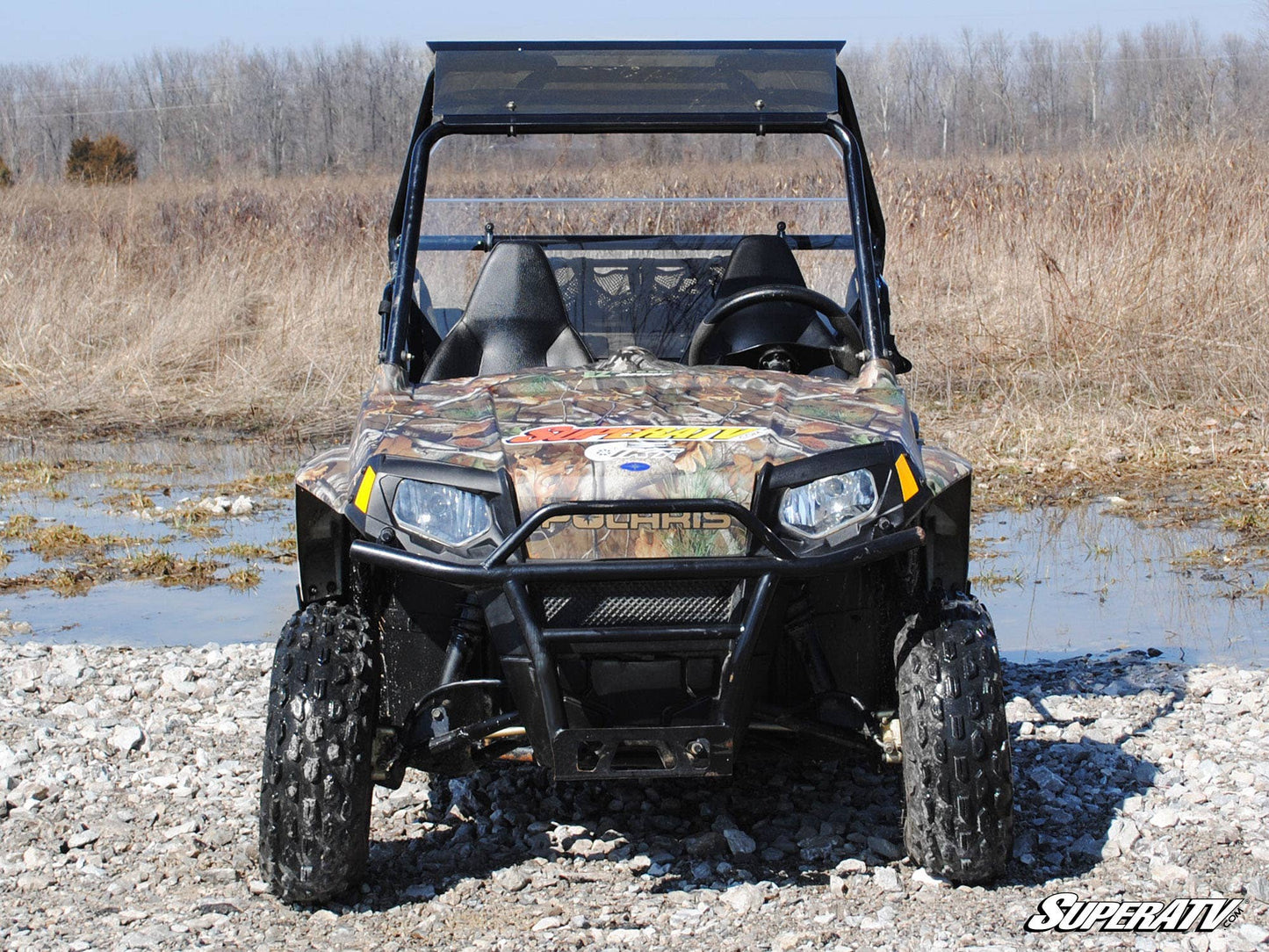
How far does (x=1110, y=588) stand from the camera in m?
5.50

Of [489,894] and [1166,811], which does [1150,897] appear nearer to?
[1166,811]

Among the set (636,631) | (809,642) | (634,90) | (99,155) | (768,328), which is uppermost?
(99,155)

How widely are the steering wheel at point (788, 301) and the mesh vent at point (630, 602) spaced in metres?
1.21

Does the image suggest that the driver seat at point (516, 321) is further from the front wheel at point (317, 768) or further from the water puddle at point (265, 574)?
the water puddle at point (265, 574)

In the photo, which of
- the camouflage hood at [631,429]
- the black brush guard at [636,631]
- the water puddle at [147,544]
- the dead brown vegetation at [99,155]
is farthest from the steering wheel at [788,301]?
the dead brown vegetation at [99,155]

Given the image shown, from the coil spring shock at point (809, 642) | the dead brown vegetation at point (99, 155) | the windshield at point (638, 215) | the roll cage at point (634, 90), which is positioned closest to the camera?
the coil spring shock at point (809, 642)

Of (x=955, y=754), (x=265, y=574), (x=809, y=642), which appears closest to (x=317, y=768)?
(x=809, y=642)

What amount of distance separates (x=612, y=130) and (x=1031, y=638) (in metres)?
2.21

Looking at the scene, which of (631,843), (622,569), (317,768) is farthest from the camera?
(631,843)

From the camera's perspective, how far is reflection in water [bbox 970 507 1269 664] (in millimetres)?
4859

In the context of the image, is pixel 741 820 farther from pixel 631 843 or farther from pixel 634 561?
pixel 634 561

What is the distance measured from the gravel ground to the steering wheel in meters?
1.05

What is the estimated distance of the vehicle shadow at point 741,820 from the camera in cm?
309

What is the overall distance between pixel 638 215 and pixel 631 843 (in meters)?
2.31
